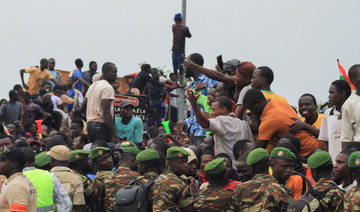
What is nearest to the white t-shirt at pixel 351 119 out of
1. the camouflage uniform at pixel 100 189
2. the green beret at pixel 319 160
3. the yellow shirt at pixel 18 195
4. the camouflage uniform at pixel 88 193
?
the green beret at pixel 319 160

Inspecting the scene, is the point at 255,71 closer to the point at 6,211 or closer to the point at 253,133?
the point at 253,133

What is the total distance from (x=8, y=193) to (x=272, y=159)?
283cm

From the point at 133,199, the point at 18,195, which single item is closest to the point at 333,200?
the point at 133,199

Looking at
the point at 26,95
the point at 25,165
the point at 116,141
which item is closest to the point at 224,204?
the point at 25,165

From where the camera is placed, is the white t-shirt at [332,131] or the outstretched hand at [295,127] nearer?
the white t-shirt at [332,131]

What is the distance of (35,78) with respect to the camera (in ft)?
62.7

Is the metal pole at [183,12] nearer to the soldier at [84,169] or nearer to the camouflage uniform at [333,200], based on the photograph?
the soldier at [84,169]

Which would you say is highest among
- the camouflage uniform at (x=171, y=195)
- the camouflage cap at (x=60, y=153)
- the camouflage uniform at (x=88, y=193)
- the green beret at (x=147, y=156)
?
the green beret at (x=147, y=156)

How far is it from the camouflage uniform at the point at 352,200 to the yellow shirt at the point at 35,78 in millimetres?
14890

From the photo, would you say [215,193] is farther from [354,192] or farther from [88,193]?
[88,193]

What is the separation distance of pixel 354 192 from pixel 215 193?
5.10ft

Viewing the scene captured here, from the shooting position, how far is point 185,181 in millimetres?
6906

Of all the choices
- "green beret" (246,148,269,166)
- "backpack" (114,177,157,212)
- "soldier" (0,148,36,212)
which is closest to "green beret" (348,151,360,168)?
"green beret" (246,148,269,166)

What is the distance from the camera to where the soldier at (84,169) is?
7.86m
